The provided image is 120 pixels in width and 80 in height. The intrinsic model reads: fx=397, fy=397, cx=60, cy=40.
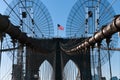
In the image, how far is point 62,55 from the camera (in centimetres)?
7738

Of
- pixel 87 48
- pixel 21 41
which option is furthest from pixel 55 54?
pixel 21 41

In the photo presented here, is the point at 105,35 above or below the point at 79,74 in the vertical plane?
above

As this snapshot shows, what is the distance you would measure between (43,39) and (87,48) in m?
34.4

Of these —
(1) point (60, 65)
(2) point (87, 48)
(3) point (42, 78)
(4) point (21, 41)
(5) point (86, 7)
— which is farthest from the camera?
(1) point (60, 65)

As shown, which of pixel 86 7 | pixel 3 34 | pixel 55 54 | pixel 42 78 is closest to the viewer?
pixel 3 34

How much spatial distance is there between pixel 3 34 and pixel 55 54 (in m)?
48.1

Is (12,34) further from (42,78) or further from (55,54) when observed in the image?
(55,54)

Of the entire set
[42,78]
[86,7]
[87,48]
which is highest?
[86,7]

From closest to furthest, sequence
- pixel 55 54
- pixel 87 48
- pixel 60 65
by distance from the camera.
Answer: pixel 87 48, pixel 55 54, pixel 60 65

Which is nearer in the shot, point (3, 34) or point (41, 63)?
point (3, 34)

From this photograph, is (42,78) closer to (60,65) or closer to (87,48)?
(60,65)

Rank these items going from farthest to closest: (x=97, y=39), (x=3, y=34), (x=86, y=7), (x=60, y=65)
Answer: (x=60, y=65) < (x=86, y=7) < (x=97, y=39) < (x=3, y=34)

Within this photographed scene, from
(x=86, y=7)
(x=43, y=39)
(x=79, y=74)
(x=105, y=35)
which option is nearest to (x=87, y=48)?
(x=105, y=35)

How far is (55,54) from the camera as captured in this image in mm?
73562
